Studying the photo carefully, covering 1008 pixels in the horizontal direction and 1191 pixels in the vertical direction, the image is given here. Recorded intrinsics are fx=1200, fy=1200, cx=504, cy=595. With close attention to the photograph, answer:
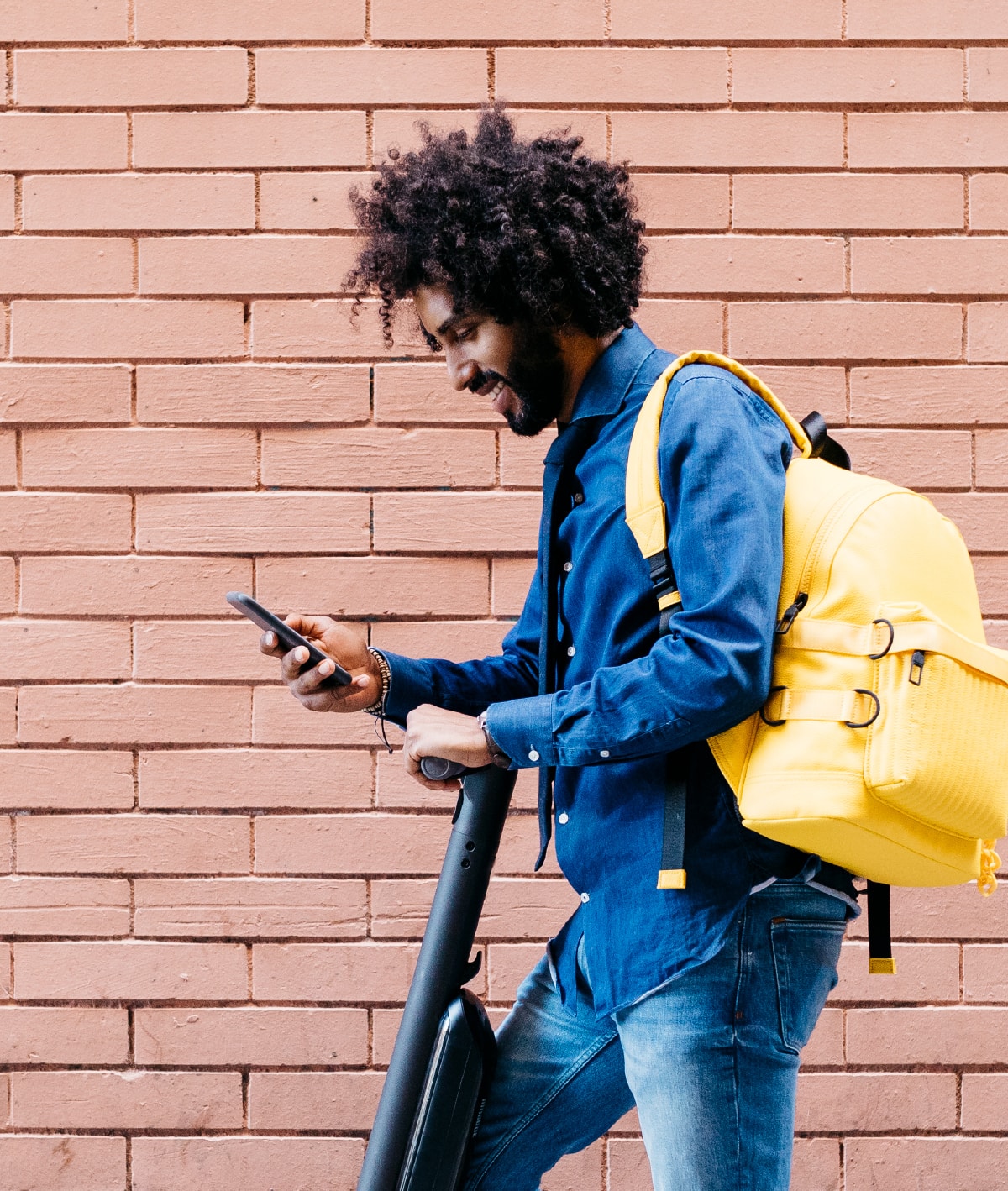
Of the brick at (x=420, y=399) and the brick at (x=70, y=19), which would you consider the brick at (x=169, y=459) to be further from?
the brick at (x=70, y=19)

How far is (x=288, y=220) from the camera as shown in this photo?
2799 mm

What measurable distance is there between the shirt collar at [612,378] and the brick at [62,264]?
146cm

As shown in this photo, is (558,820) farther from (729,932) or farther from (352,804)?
(352,804)

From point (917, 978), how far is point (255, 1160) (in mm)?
1624

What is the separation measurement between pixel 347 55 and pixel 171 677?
151 cm

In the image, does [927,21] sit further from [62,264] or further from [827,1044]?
[827,1044]

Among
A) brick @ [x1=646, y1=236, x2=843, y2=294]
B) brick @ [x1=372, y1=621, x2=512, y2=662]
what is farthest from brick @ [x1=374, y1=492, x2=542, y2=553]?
brick @ [x1=646, y1=236, x2=843, y2=294]

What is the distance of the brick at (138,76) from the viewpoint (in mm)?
2785

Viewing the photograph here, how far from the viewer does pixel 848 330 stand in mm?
2795

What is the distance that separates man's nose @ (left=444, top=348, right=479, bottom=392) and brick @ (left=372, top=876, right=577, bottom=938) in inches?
53.2

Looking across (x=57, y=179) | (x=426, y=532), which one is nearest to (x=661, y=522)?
(x=426, y=532)

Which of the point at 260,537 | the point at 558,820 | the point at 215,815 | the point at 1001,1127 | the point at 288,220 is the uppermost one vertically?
the point at 288,220

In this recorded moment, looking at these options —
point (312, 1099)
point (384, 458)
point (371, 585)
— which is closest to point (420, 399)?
point (384, 458)

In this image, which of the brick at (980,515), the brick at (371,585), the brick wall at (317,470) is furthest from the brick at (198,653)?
the brick at (980,515)
